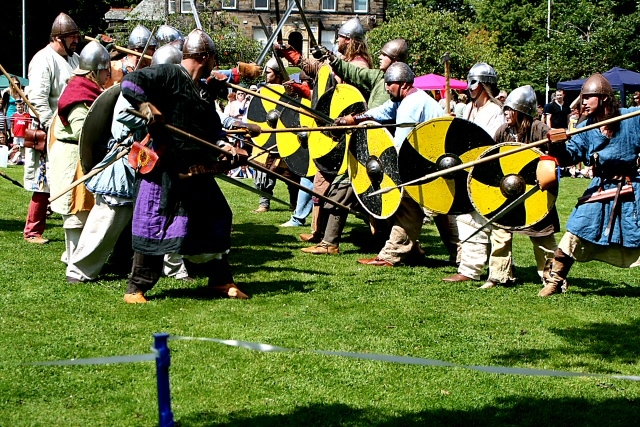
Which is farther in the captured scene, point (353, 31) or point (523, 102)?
point (353, 31)

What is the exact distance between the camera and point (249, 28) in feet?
147

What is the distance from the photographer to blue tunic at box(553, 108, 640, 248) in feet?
20.8

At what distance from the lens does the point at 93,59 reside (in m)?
6.63

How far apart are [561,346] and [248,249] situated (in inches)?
153

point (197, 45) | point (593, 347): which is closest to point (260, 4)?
point (197, 45)

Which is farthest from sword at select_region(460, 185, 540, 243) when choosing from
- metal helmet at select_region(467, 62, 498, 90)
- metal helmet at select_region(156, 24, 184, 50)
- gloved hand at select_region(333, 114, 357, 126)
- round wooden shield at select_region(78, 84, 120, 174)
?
metal helmet at select_region(156, 24, 184, 50)

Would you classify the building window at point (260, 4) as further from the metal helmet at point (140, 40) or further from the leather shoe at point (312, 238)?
the metal helmet at point (140, 40)

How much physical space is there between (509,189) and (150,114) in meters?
2.56

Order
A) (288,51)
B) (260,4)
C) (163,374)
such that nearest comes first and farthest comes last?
(163,374), (288,51), (260,4)

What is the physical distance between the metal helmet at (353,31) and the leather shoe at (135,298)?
3.38m

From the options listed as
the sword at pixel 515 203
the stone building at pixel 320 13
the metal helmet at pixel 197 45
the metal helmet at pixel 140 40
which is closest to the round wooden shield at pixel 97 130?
the metal helmet at pixel 197 45

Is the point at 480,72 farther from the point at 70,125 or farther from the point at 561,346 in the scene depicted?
the point at 70,125

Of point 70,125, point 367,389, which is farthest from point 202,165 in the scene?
point 367,389

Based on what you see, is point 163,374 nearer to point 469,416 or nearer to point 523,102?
point 469,416
